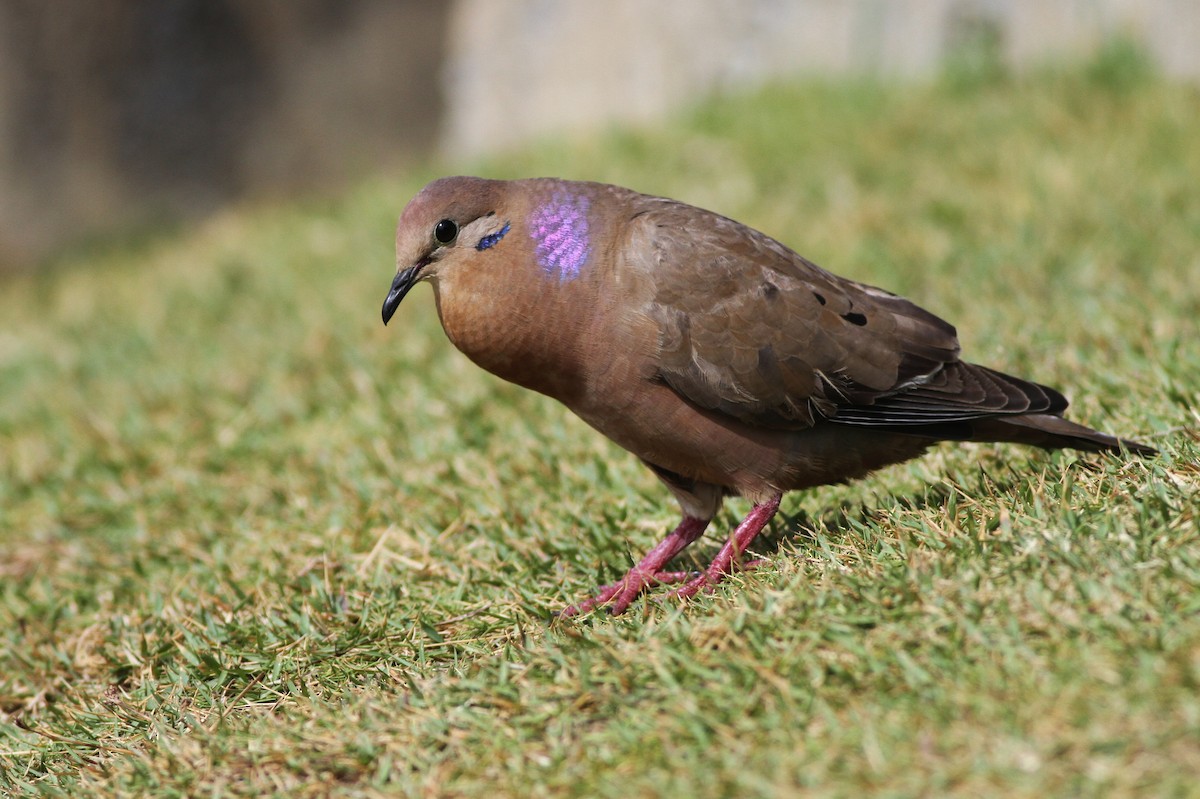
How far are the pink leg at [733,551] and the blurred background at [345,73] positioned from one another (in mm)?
6030

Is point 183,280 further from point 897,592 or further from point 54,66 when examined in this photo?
point 897,592

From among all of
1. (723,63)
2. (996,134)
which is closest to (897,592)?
(996,134)

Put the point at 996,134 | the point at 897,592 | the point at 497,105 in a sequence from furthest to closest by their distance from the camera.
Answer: the point at 497,105 → the point at 996,134 → the point at 897,592

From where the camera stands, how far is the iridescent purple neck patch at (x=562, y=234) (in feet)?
11.2

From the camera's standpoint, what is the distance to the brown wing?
341 centimetres

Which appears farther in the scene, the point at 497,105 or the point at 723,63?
the point at 497,105

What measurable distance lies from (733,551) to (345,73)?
8.31 metres

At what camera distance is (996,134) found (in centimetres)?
770

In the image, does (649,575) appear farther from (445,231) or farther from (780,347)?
(445,231)

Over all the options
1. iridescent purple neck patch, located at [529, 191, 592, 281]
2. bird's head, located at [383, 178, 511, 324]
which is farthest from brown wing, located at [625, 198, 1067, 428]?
bird's head, located at [383, 178, 511, 324]

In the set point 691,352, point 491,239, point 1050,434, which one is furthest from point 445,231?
point 1050,434

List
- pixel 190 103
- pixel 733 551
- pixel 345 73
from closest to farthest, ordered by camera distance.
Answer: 1. pixel 733 551
2. pixel 190 103
3. pixel 345 73

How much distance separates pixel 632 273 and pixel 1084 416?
1595 millimetres

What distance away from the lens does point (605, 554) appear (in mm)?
3746
